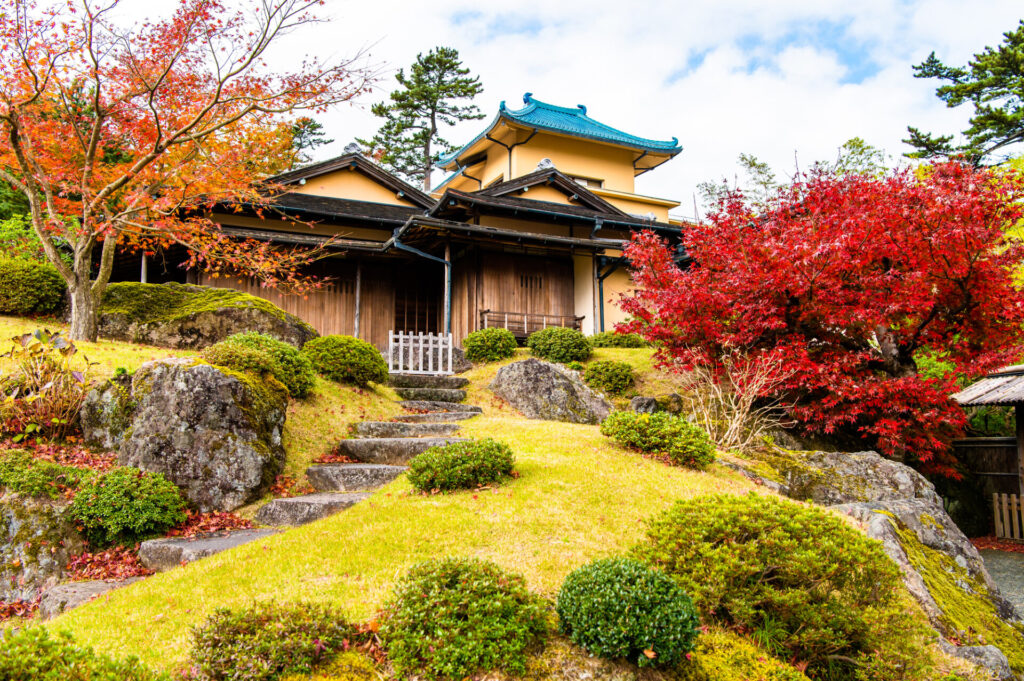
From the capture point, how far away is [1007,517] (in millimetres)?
13133

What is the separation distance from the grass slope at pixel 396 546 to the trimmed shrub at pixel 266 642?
0.36 meters

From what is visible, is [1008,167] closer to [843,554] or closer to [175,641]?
[843,554]

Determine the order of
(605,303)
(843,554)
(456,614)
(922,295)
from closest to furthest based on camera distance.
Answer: (456,614)
(843,554)
(922,295)
(605,303)

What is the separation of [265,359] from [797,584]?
7.34 m

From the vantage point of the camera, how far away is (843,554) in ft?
15.8

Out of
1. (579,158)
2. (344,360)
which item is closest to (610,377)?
(344,360)

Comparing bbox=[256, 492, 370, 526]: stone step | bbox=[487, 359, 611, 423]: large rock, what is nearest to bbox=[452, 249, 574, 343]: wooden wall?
bbox=[487, 359, 611, 423]: large rock

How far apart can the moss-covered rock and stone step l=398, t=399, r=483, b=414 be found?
2.72 metres

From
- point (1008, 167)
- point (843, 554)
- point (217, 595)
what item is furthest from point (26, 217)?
point (1008, 167)

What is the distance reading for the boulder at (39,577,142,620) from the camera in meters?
5.50

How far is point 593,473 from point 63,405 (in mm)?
6664

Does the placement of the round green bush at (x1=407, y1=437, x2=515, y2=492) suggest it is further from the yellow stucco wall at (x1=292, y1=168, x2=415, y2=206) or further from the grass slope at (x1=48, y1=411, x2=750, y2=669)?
the yellow stucco wall at (x1=292, y1=168, x2=415, y2=206)

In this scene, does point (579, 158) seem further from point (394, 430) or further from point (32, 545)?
point (32, 545)

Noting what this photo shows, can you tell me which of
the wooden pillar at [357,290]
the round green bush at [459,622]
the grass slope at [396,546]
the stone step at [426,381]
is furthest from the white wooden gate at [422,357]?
the round green bush at [459,622]
